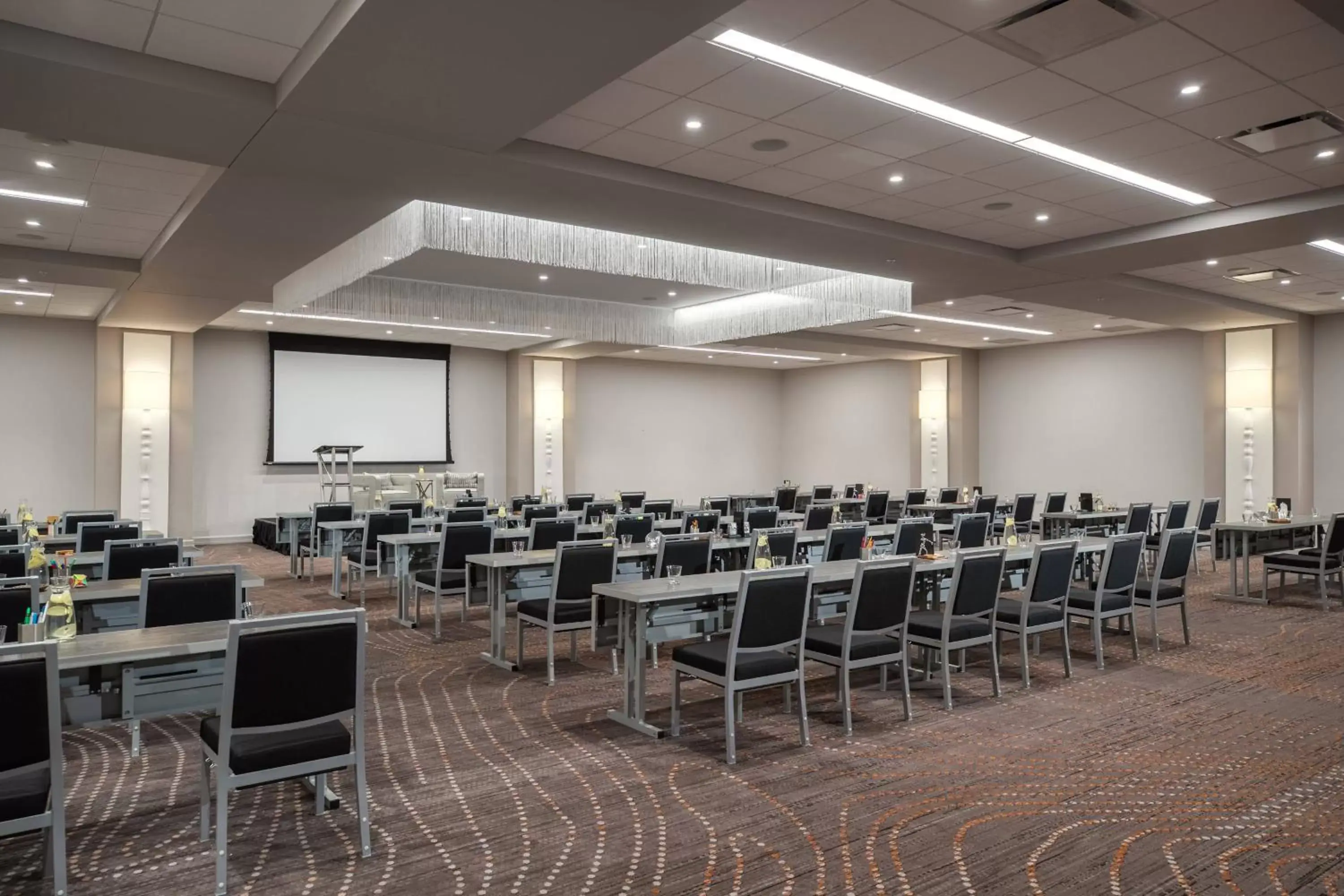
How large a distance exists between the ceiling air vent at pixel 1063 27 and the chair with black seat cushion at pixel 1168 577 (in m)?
3.57

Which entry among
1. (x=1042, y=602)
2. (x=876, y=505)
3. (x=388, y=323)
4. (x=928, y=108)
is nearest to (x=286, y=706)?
(x=1042, y=602)

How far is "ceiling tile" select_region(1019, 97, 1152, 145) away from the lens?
5.66 m

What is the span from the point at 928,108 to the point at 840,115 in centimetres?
53

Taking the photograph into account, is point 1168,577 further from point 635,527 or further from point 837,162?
point 635,527

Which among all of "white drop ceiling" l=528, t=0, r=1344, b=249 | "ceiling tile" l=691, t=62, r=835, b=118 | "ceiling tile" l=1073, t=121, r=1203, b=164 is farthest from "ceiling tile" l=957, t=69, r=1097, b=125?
"ceiling tile" l=691, t=62, r=835, b=118

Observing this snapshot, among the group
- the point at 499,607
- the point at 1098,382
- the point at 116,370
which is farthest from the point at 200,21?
the point at 1098,382

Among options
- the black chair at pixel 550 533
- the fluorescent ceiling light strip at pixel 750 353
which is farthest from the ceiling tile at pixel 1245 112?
the fluorescent ceiling light strip at pixel 750 353

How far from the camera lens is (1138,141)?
6273 mm

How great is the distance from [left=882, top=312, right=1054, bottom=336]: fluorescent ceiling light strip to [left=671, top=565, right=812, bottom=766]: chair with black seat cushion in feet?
→ 28.9

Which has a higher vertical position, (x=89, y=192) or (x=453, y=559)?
(x=89, y=192)

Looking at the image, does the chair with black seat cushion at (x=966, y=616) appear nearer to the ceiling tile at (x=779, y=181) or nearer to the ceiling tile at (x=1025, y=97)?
the ceiling tile at (x=1025, y=97)

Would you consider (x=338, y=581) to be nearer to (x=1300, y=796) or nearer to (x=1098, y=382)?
(x=1300, y=796)

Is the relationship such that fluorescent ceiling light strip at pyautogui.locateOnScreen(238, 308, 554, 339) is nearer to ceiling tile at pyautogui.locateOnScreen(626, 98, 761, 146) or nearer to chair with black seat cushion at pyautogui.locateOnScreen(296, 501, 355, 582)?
chair with black seat cushion at pyautogui.locateOnScreen(296, 501, 355, 582)

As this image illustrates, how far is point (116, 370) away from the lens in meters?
13.8
